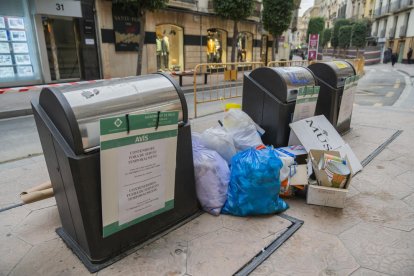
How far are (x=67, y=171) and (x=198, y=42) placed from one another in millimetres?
16220

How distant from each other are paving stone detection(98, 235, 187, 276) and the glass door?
11323 millimetres

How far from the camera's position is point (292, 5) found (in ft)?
56.9

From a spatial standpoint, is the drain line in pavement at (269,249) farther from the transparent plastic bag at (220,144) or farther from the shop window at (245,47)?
the shop window at (245,47)

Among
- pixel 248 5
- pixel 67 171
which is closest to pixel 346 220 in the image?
pixel 67 171

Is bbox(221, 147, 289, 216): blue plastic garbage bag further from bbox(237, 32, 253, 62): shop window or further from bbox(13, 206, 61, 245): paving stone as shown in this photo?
bbox(237, 32, 253, 62): shop window

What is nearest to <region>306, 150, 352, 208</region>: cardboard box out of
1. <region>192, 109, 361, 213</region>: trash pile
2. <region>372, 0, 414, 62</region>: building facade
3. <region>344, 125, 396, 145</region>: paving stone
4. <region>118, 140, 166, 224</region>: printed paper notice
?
<region>192, 109, 361, 213</region>: trash pile

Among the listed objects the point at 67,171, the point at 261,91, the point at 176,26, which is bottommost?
the point at 67,171

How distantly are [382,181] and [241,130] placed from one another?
1722mm

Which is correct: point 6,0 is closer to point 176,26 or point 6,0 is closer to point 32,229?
point 176,26

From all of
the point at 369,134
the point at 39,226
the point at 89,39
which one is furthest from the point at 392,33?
the point at 39,226

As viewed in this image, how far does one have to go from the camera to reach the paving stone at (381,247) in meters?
2.04

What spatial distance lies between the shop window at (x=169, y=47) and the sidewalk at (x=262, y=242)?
43.8 feet

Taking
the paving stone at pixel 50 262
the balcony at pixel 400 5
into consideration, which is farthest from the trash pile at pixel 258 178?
the balcony at pixel 400 5

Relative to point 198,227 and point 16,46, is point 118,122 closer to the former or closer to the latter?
point 198,227
